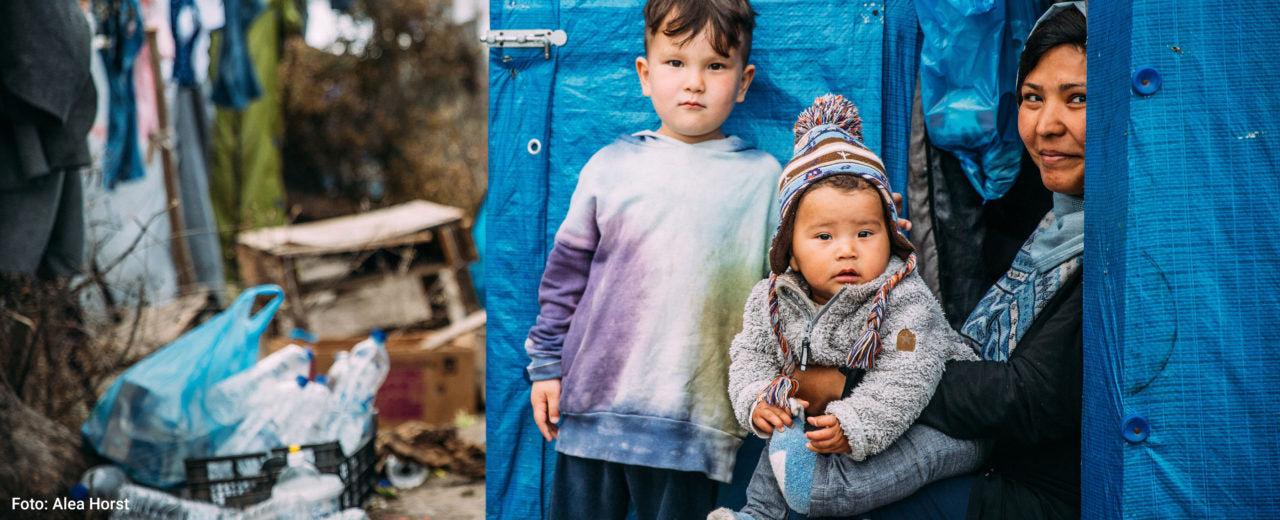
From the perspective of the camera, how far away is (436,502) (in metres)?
4.72

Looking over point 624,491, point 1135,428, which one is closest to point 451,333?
point 624,491

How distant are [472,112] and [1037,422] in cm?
1202

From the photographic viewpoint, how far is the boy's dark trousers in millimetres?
2717

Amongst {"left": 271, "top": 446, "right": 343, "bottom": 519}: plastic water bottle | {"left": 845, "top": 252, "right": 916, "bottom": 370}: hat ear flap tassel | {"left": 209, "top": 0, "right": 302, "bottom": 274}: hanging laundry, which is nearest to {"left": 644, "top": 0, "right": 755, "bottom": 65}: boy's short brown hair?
{"left": 845, "top": 252, "right": 916, "bottom": 370}: hat ear flap tassel

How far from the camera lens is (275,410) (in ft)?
13.8

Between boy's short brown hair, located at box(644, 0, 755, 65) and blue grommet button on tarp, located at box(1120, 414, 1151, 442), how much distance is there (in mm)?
1371

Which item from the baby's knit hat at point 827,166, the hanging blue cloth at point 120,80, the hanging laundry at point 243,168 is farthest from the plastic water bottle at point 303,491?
Answer: the hanging laundry at point 243,168

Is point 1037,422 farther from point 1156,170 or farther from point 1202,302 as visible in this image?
point 1156,170

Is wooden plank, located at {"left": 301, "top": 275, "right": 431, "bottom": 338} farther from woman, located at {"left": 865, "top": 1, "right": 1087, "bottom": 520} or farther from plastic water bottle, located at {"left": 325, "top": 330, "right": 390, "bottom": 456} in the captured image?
woman, located at {"left": 865, "top": 1, "right": 1087, "bottom": 520}

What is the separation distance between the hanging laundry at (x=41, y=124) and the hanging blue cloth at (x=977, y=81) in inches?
128

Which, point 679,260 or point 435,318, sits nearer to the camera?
point 679,260

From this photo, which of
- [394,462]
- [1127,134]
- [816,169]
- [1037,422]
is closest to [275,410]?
[394,462]

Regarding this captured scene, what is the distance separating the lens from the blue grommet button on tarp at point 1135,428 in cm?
193

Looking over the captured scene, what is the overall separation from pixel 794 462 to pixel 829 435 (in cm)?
14
